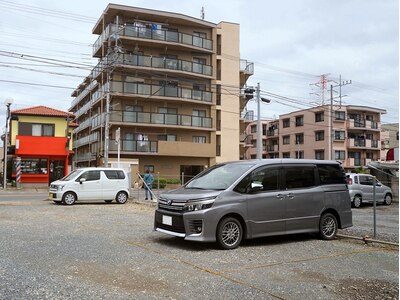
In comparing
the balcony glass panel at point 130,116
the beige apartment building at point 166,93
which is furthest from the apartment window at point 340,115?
the balcony glass panel at point 130,116

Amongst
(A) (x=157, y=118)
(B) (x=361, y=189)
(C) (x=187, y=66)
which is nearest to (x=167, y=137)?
(A) (x=157, y=118)

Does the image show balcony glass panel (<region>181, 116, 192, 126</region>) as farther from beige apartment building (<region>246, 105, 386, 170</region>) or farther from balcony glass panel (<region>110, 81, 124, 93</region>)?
beige apartment building (<region>246, 105, 386, 170</region>)

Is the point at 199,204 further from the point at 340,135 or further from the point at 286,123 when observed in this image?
the point at 286,123

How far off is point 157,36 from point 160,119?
7720mm

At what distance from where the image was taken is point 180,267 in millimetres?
6578

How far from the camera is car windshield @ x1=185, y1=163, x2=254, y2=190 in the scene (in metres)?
8.59

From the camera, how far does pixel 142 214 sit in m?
14.5

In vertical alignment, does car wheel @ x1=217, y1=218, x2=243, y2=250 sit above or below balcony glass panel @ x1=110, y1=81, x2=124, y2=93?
below

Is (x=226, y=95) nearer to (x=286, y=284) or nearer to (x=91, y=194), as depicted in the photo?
(x=91, y=194)

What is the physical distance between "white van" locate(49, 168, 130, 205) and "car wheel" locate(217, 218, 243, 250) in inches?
459

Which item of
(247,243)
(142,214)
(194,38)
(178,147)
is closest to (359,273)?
(247,243)

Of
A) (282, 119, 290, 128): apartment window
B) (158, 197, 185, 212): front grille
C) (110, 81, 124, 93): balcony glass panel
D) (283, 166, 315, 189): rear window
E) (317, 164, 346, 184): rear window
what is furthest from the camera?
(282, 119, 290, 128): apartment window

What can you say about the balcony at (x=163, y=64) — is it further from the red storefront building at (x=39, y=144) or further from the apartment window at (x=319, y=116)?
the apartment window at (x=319, y=116)

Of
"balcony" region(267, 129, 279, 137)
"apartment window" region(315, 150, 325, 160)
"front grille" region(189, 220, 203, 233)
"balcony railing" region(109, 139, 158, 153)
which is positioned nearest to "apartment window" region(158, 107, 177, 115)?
"balcony railing" region(109, 139, 158, 153)
